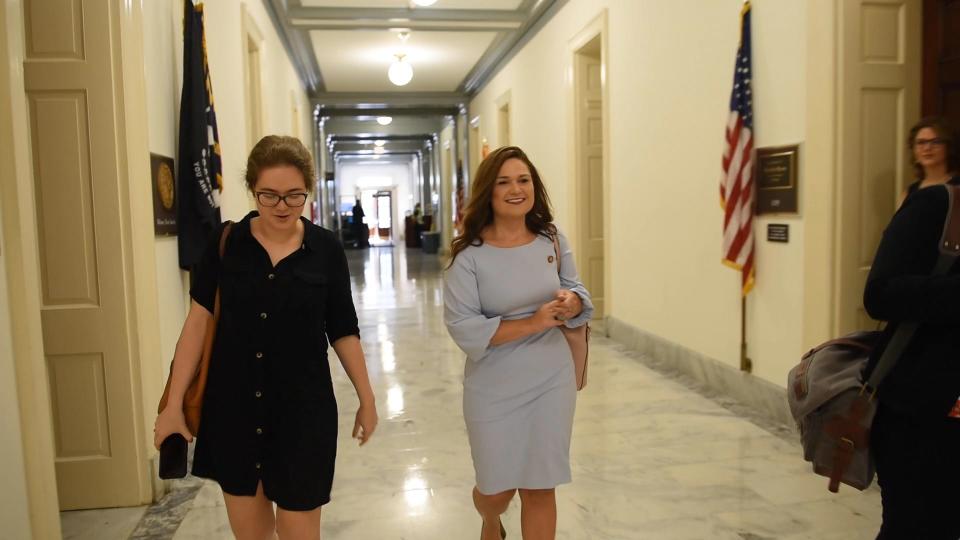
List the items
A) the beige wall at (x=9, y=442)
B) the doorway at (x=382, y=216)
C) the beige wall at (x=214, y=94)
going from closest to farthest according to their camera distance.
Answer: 1. the beige wall at (x=9, y=442)
2. the beige wall at (x=214, y=94)
3. the doorway at (x=382, y=216)

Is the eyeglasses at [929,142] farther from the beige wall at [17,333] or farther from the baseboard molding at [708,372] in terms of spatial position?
Result: the beige wall at [17,333]

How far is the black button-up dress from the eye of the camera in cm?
209

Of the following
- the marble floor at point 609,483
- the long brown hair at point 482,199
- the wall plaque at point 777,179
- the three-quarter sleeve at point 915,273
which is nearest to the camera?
the three-quarter sleeve at point 915,273

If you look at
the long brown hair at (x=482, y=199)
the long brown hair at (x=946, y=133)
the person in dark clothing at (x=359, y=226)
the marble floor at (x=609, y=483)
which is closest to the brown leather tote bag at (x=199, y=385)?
the long brown hair at (x=482, y=199)

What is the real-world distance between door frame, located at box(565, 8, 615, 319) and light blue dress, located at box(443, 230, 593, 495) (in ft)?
17.8

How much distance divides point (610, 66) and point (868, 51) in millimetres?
3732

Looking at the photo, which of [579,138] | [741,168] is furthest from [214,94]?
[579,138]

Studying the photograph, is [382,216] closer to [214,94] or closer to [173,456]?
[214,94]

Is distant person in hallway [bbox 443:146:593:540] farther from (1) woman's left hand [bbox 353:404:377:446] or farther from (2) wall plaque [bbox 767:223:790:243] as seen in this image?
(2) wall plaque [bbox 767:223:790:243]

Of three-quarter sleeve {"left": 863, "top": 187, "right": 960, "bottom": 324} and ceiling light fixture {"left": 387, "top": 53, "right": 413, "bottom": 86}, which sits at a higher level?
ceiling light fixture {"left": 387, "top": 53, "right": 413, "bottom": 86}

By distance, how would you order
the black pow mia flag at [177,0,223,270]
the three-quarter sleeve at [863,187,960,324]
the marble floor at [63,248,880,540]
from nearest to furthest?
1. the three-quarter sleeve at [863,187,960,324]
2. the marble floor at [63,248,880,540]
3. the black pow mia flag at [177,0,223,270]

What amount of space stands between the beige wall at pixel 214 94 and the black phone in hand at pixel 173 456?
94 centimetres

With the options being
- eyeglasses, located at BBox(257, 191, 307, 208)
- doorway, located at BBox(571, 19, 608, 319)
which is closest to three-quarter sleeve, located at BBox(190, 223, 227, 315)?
eyeglasses, located at BBox(257, 191, 307, 208)

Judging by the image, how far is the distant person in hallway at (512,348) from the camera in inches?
96.9
